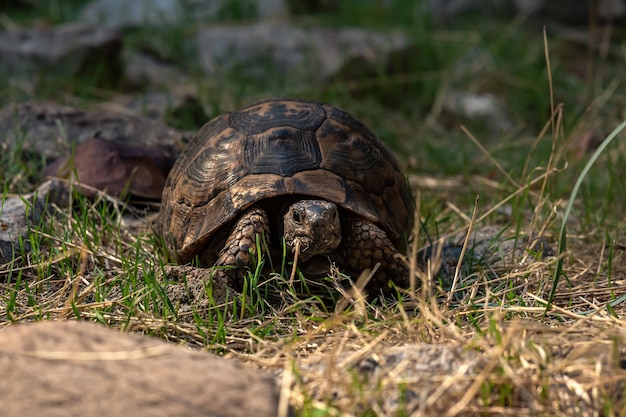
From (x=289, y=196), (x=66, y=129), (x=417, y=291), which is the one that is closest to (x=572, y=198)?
(x=417, y=291)

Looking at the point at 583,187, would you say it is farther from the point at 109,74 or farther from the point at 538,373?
the point at 109,74

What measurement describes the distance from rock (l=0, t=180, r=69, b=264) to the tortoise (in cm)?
54

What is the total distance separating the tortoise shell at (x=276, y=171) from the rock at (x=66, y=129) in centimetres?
114

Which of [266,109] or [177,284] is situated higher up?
[266,109]

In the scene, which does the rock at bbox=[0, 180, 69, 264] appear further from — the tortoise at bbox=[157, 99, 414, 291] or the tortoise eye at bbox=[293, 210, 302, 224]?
the tortoise eye at bbox=[293, 210, 302, 224]

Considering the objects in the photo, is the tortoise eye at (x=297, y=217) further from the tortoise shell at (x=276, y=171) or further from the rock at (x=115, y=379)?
the rock at (x=115, y=379)

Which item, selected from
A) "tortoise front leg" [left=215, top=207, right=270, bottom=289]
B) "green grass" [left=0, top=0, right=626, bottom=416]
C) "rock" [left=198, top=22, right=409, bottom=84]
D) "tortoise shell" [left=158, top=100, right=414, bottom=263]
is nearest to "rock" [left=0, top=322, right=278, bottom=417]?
"green grass" [left=0, top=0, right=626, bottom=416]

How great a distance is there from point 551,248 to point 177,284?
1.67 meters

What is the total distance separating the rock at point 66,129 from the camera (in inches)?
165

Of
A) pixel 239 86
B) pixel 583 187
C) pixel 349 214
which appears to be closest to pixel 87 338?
pixel 349 214

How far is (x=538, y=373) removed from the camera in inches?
74.3

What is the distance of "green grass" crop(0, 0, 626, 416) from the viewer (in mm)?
1860

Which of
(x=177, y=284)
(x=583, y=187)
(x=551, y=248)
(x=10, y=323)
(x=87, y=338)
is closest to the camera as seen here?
(x=87, y=338)

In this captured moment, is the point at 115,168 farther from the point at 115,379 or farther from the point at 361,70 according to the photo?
the point at 361,70
